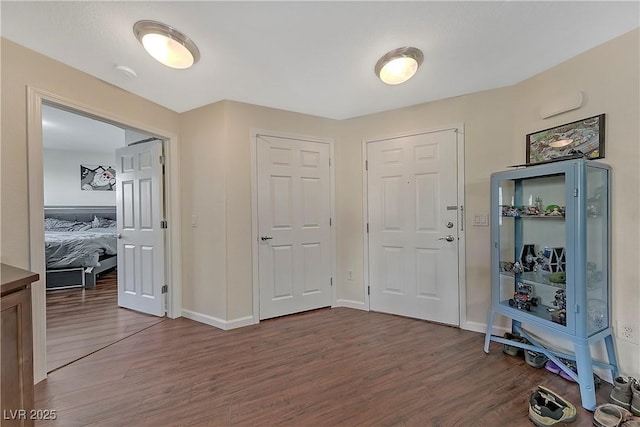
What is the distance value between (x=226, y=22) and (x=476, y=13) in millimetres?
1456

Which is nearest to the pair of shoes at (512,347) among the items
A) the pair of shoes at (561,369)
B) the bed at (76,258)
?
the pair of shoes at (561,369)

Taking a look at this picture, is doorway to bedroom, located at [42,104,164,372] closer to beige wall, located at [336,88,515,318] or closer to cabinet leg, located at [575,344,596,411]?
beige wall, located at [336,88,515,318]

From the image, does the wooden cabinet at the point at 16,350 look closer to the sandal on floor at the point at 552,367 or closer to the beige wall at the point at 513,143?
the beige wall at the point at 513,143

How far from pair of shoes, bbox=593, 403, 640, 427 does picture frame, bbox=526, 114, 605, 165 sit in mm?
1515

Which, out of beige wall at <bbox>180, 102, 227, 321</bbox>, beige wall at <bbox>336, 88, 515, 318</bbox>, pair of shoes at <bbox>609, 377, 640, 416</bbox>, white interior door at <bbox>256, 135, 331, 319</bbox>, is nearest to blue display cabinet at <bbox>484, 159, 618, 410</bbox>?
pair of shoes at <bbox>609, 377, 640, 416</bbox>

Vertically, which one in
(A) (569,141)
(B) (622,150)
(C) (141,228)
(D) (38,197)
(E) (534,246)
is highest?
(A) (569,141)

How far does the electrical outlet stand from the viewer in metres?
1.76

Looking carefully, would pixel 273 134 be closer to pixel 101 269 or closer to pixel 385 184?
pixel 385 184

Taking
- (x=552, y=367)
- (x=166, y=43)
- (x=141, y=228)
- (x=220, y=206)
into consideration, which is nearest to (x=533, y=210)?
(x=552, y=367)

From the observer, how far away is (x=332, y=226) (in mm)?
3307

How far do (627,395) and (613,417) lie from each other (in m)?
0.24

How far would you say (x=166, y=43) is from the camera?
1.77 m

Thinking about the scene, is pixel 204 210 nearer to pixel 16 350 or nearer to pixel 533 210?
pixel 16 350

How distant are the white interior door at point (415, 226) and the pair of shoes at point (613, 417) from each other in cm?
122
